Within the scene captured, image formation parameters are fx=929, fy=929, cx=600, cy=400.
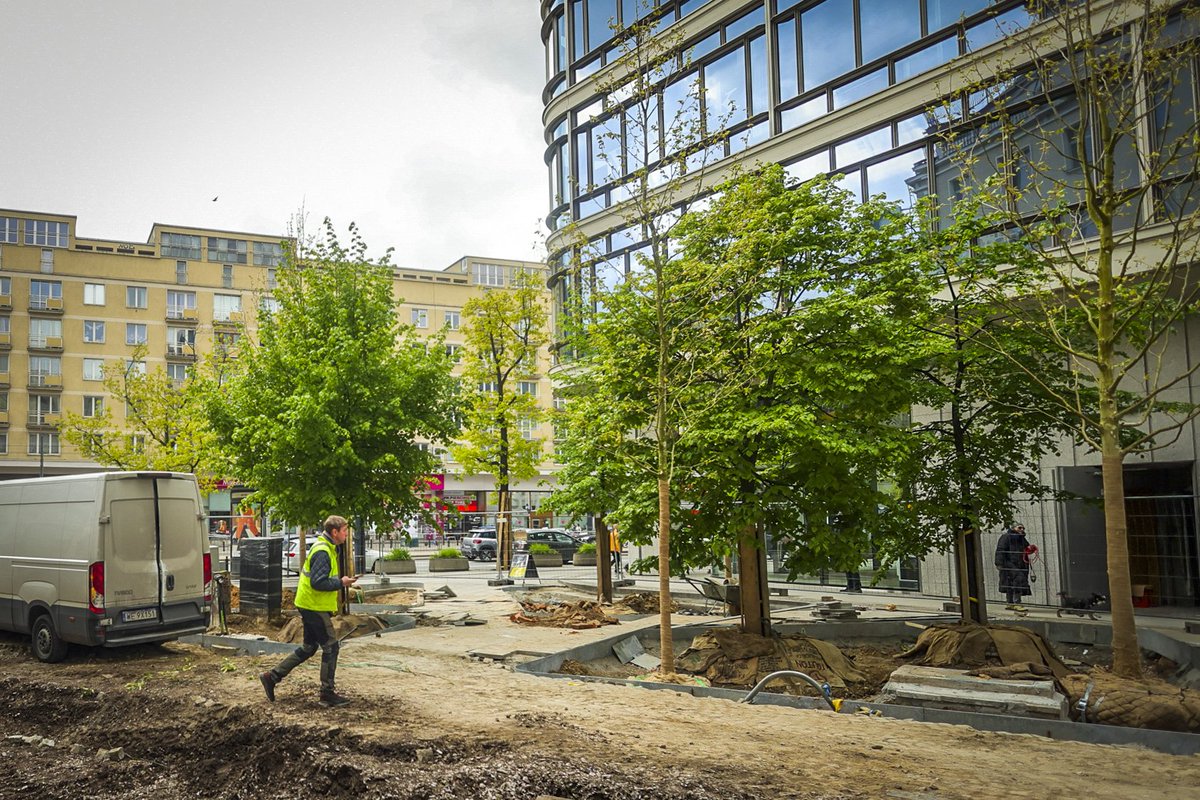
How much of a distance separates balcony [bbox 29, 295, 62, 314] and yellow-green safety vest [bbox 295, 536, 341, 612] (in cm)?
6086

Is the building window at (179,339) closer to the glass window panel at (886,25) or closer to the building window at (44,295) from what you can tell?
the building window at (44,295)

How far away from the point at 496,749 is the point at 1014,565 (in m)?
16.7

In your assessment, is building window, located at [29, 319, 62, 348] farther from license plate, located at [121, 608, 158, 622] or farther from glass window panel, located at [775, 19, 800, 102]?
license plate, located at [121, 608, 158, 622]

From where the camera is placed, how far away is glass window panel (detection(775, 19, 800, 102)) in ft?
79.4

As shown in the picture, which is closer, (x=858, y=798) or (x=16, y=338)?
(x=858, y=798)

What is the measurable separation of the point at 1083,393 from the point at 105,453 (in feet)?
101

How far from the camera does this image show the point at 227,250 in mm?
69562

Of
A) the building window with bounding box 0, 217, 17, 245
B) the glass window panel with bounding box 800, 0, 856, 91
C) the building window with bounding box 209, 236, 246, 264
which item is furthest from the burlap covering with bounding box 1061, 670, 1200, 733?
the building window with bounding box 0, 217, 17, 245

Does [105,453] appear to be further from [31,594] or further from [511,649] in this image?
[511,649]

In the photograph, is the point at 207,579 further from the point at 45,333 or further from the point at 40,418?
the point at 45,333

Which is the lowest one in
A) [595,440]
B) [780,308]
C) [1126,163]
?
[595,440]

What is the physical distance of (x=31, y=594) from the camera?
13.7m

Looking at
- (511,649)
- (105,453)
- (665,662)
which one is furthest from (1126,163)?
(105,453)

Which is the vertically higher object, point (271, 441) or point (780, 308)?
point (780, 308)
